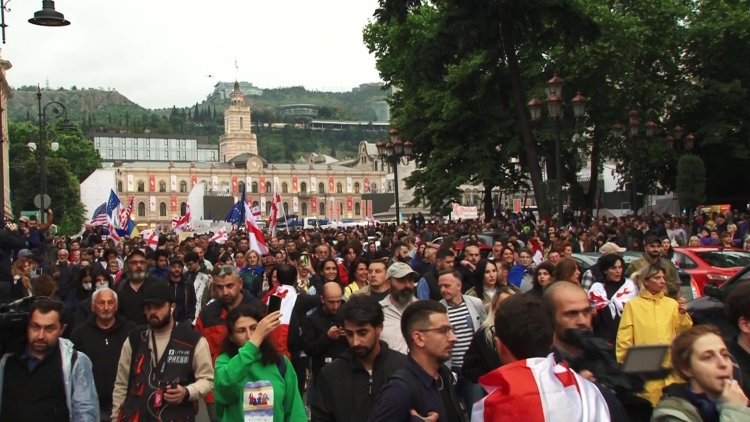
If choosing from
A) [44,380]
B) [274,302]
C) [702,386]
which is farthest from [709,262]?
[702,386]

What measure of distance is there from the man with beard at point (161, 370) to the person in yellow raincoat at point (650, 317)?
115 inches

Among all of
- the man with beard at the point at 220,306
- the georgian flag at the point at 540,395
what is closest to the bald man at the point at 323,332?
the man with beard at the point at 220,306

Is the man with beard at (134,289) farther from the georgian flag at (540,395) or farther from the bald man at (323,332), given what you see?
the georgian flag at (540,395)

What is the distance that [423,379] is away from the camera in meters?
4.17

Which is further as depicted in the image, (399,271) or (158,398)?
(399,271)

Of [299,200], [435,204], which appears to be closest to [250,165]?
[299,200]

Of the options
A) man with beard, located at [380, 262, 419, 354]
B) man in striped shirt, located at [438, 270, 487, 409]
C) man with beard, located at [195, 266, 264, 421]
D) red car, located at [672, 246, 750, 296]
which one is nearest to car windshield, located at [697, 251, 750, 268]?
red car, located at [672, 246, 750, 296]

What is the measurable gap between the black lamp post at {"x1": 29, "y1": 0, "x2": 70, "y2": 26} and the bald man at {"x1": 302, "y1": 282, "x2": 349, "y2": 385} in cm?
858

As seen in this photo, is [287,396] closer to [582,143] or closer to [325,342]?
[325,342]

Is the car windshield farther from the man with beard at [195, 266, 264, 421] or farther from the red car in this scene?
the man with beard at [195, 266, 264, 421]

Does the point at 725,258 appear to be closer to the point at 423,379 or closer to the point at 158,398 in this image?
the point at 158,398

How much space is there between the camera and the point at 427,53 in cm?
2327

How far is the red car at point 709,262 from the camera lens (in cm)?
1411

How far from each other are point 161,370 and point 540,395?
325cm
